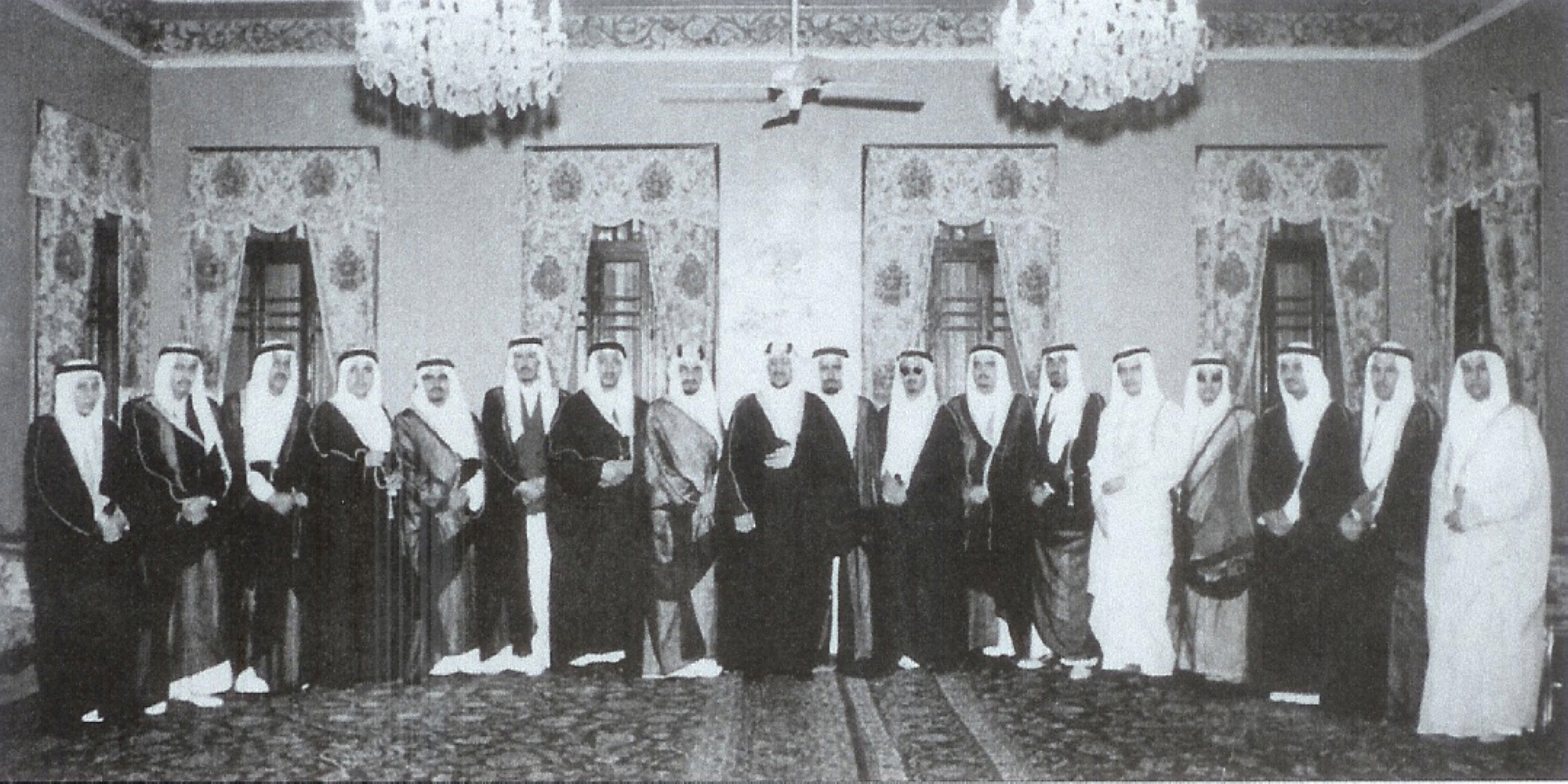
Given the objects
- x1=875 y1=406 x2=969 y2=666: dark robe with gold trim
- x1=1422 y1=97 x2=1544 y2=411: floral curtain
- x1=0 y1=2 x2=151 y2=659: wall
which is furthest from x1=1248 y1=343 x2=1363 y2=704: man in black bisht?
x1=0 y1=2 x2=151 y2=659: wall

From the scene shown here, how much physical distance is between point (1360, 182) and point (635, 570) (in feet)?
13.4

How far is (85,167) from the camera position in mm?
5512

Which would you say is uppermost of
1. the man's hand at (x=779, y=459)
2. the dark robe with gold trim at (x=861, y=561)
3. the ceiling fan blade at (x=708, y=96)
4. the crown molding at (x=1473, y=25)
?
the crown molding at (x=1473, y=25)

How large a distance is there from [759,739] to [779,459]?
1.47 meters

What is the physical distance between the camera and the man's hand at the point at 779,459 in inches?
216

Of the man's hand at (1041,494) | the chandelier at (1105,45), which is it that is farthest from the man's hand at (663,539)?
the chandelier at (1105,45)

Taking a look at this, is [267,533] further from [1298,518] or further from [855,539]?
[1298,518]

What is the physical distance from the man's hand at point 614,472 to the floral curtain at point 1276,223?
3.02 meters

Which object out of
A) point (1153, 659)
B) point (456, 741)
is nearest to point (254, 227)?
point (456, 741)

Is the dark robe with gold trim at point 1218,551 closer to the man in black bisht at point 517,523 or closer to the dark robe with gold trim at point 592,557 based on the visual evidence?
the dark robe with gold trim at point 592,557

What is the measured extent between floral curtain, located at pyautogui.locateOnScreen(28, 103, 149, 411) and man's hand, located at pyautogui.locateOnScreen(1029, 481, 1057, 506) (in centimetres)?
423

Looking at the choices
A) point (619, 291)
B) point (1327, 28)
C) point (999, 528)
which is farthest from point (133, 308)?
point (1327, 28)

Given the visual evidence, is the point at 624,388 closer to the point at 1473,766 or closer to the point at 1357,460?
the point at 1357,460

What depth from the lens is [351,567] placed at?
5227mm
